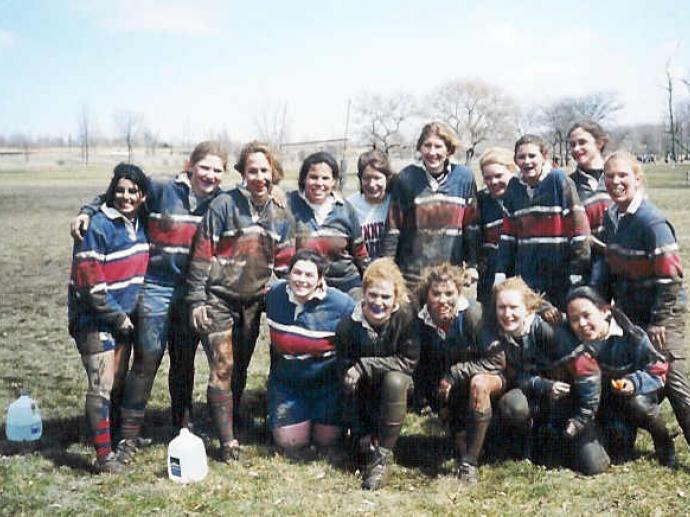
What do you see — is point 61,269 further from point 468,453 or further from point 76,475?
point 468,453

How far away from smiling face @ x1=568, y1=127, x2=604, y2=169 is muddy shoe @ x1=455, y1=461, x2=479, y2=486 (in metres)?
2.50

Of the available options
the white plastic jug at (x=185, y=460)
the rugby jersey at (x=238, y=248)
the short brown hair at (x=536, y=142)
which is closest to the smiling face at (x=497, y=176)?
the short brown hair at (x=536, y=142)

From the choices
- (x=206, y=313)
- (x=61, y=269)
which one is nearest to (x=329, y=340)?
(x=206, y=313)

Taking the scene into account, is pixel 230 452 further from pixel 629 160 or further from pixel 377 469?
pixel 629 160

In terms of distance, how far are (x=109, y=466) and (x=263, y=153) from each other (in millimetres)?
2410

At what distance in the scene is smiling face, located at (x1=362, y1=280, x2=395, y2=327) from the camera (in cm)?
497

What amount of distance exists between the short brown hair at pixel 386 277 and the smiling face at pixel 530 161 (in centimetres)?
125

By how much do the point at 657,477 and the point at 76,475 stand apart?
3.89m

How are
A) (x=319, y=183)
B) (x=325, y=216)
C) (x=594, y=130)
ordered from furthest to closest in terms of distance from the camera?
(x=594, y=130)
(x=325, y=216)
(x=319, y=183)

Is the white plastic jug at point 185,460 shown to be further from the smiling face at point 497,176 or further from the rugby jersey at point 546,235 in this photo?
the smiling face at point 497,176

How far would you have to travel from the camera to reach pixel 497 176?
→ 5770mm

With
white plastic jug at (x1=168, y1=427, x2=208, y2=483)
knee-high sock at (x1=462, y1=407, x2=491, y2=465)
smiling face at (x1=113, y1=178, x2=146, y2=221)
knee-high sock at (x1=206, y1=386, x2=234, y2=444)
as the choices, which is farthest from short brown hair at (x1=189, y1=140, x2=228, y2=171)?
knee-high sock at (x1=462, y1=407, x2=491, y2=465)

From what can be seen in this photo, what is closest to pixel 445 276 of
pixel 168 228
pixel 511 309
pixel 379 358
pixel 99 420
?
pixel 511 309

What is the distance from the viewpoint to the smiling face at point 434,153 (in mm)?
5680
